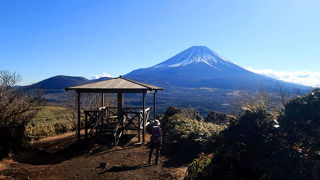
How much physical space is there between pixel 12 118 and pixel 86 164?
3912 millimetres

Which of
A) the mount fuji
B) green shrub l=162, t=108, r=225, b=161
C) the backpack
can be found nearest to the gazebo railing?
green shrub l=162, t=108, r=225, b=161

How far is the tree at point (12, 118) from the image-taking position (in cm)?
734

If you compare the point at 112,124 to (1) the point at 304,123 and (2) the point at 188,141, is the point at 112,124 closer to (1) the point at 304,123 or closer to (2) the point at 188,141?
(2) the point at 188,141

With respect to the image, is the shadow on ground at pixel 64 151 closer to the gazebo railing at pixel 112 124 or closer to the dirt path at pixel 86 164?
the dirt path at pixel 86 164

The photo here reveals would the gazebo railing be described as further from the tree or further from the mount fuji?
the mount fuji

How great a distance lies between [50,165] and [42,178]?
1.28m

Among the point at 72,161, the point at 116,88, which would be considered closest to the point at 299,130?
the point at 72,161

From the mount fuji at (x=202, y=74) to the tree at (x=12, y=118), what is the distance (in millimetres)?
84247

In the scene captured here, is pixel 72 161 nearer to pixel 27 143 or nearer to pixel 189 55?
pixel 27 143

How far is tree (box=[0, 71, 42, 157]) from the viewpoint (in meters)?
7.34

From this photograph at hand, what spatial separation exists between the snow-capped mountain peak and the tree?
415 feet

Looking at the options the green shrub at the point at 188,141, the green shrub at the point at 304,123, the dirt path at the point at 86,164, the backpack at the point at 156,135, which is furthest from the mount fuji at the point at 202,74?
the green shrub at the point at 304,123

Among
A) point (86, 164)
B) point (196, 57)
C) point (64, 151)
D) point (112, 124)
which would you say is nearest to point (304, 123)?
point (86, 164)

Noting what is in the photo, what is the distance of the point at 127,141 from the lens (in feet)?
32.4
